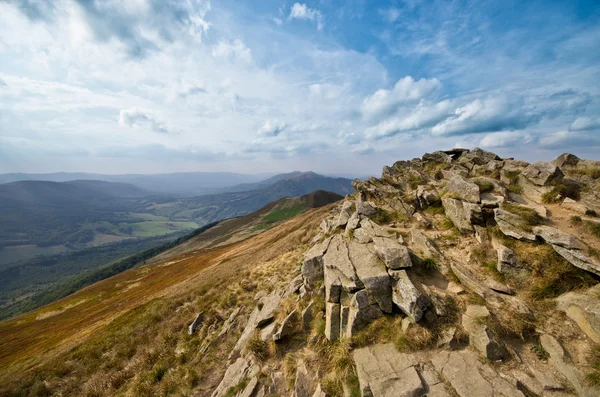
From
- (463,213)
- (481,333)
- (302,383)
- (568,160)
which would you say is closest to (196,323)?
(302,383)

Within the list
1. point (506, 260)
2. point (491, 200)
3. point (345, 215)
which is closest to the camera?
point (506, 260)

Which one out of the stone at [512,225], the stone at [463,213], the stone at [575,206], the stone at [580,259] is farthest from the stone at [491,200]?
the stone at [580,259]

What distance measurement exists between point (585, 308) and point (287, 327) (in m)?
13.5

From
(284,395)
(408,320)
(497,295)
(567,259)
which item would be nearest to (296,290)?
(284,395)

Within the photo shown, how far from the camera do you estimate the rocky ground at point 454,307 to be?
918 cm

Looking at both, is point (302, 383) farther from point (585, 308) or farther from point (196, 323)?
point (196, 323)

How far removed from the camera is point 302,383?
36.2 ft

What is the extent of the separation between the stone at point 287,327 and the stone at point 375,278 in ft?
16.2

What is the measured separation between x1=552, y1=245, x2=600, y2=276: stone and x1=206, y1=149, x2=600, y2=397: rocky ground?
0.16ft

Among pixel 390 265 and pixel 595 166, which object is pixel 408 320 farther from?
pixel 595 166

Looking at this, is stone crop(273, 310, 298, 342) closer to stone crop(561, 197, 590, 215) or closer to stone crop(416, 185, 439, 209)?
stone crop(416, 185, 439, 209)

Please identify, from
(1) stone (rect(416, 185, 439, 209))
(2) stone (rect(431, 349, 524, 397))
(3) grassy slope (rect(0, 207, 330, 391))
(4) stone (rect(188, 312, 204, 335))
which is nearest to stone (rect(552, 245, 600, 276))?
(2) stone (rect(431, 349, 524, 397))

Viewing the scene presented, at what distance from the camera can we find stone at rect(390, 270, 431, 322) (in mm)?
11039

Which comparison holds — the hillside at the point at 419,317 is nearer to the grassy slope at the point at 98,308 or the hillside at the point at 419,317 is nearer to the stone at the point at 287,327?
the stone at the point at 287,327
